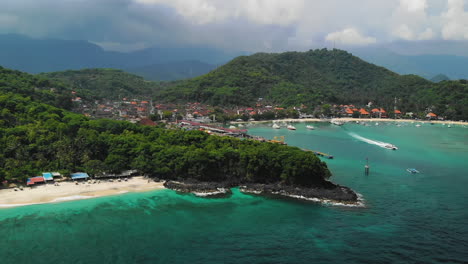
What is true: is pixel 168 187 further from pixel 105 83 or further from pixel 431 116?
pixel 105 83

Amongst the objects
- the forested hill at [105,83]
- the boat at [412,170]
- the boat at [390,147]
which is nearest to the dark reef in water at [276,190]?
the boat at [412,170]

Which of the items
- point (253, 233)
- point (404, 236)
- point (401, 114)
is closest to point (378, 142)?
point (404, 236)

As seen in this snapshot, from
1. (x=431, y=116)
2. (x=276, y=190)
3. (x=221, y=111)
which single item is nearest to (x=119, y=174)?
(x=276, y=190)

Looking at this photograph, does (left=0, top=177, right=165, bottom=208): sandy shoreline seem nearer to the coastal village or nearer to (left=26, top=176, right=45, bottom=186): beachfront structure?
(left=26, top=176, right=45, bottom=186): beachfront structure

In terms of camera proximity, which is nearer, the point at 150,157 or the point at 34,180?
the point at 34,180

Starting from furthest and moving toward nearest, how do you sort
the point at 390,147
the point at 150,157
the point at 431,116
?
1. the point at 431,116
2. the point at 390,147
3. the point at 150,157

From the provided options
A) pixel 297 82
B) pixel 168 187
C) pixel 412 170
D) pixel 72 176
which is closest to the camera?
pixel 168 187
